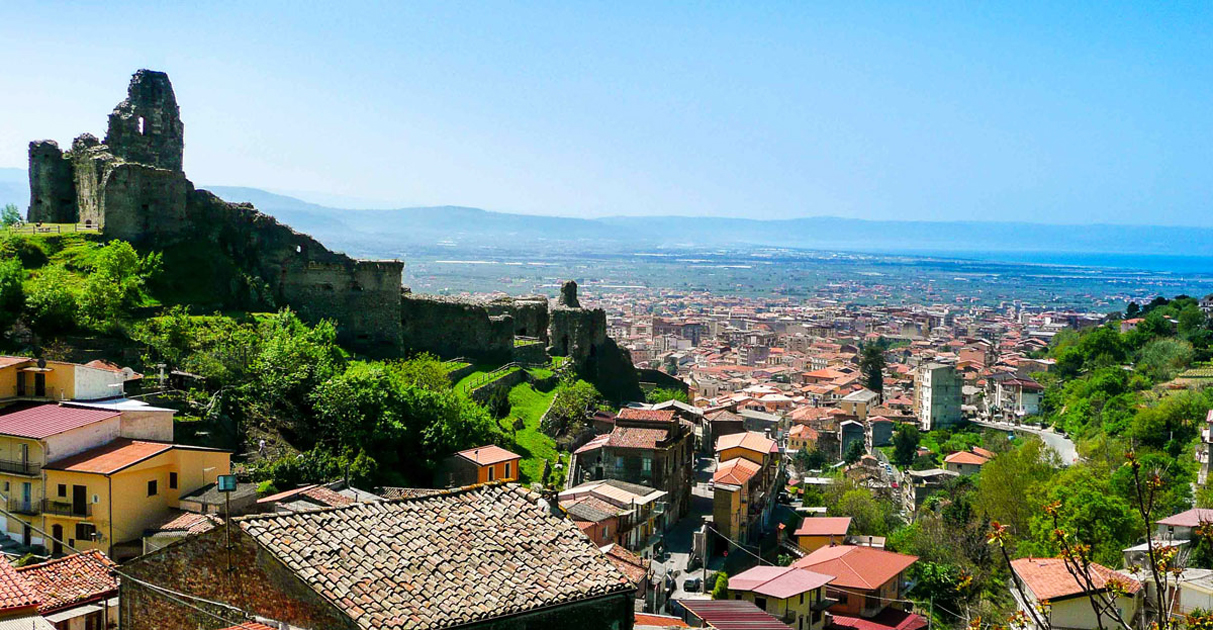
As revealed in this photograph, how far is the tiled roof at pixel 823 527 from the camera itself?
36.0 meters

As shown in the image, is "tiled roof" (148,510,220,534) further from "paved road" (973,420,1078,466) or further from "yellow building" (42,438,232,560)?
"paved road" (973,420,1078,466)

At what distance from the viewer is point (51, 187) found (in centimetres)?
3891

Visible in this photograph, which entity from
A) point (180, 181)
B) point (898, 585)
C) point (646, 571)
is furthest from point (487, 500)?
point (180, 181)

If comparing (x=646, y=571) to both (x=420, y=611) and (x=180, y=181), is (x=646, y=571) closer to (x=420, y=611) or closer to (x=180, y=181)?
(x=420, y=611)

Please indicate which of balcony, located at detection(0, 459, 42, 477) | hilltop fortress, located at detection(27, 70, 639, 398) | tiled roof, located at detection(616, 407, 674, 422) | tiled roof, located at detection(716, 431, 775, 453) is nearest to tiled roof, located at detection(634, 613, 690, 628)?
balcony, located at detection(0, 459, 42, 477)

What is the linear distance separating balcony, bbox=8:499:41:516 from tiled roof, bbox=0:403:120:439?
1244mm

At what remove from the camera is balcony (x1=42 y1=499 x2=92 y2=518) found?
2108 centimetres

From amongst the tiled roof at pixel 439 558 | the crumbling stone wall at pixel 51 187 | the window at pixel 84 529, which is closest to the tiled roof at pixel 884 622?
the window at pixel 84 529

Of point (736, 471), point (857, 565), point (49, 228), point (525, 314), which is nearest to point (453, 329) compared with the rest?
point (525, 314)

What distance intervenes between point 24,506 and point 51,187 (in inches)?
813

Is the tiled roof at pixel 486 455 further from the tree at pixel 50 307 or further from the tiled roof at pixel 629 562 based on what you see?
the tree at pixel 50 307

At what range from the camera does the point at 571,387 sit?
42.5 m

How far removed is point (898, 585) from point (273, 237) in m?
23.3

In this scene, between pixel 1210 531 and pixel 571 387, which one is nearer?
pixel 1210 531
